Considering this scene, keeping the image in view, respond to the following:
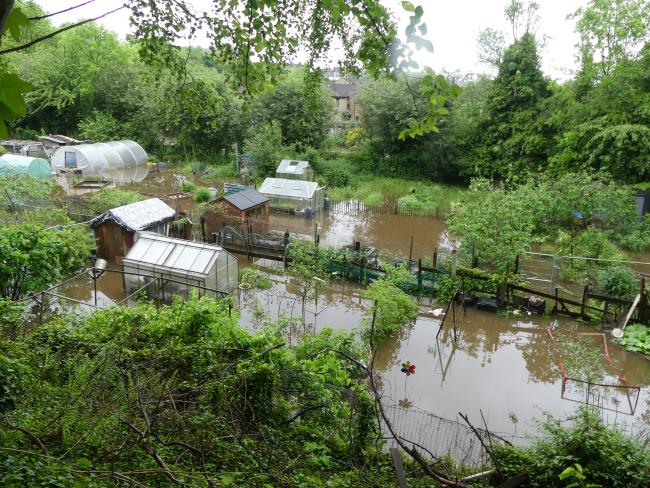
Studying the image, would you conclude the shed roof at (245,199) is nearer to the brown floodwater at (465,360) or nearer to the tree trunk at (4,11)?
the brown floodwater at (465,360)

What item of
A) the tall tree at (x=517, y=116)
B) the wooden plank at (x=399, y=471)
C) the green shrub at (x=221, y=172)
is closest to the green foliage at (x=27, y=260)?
the wooden plank at (x=399, y=471)

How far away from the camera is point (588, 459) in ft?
18.7

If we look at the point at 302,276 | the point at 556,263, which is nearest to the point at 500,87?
the point at 556,263

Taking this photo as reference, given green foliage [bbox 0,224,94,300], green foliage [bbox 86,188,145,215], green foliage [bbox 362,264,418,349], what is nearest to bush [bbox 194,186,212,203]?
green foliage [bbox 86,188,145,215]

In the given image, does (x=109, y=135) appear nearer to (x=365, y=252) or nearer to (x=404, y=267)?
(x=365, y=252)

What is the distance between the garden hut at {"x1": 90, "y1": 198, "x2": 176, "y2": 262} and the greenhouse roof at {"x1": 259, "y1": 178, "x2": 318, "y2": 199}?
6.47m

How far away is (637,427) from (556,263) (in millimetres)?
5856

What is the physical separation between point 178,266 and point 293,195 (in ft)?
30.9

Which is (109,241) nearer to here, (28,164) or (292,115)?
(28,164)

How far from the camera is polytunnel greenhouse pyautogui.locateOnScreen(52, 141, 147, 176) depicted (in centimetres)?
2783

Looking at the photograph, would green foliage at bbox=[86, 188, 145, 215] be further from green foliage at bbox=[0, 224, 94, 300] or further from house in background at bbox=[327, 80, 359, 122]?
house in background at bbox=[327, 80, 359, 122]

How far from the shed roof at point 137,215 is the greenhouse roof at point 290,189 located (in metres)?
5.71

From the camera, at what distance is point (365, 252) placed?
16.2m

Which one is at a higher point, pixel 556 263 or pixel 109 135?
pixel 109 135
